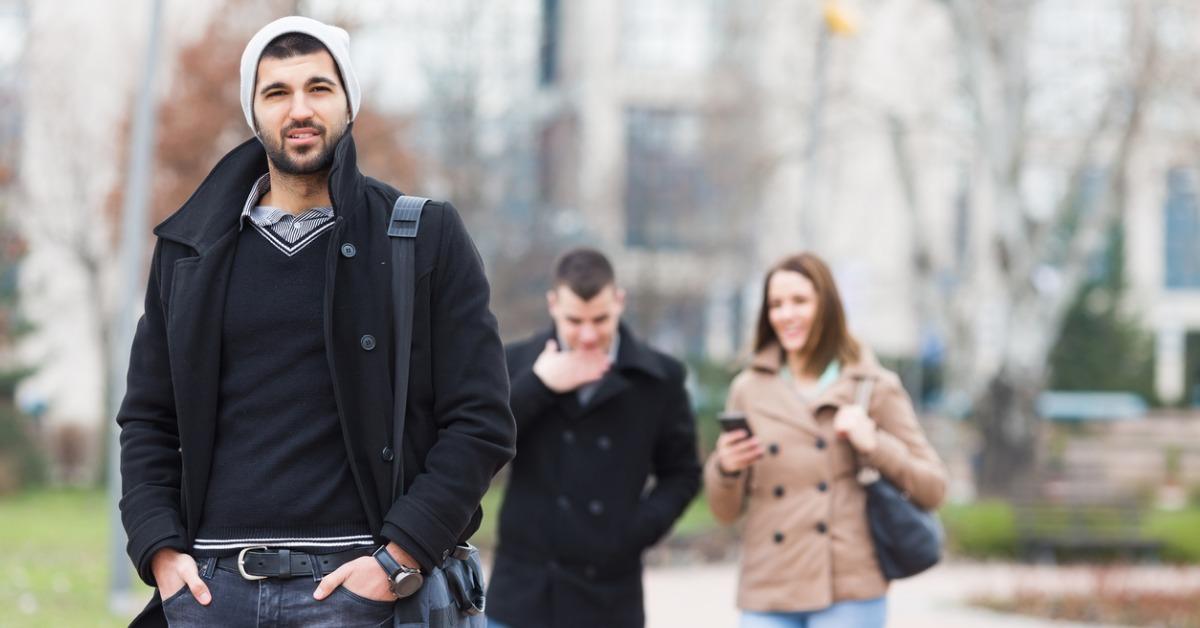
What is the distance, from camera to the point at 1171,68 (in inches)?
947

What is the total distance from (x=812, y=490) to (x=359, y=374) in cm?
282

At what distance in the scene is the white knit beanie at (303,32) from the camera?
354 centimetres

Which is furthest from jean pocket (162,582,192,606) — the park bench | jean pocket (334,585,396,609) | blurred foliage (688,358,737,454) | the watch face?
blurred foliage (688,358,737,454)

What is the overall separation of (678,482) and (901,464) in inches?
30.4

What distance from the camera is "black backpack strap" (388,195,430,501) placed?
3.46 metres

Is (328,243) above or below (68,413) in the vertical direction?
above

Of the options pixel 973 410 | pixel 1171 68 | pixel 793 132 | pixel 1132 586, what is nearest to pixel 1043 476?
pixel 973 410

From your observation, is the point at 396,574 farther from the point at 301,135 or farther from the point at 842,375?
the point at 842,375

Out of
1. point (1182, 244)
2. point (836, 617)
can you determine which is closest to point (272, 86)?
point (836, 617)

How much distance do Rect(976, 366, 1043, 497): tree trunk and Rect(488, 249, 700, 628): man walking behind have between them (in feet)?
64.8

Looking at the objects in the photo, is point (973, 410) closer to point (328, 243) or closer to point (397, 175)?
point (397, 175)

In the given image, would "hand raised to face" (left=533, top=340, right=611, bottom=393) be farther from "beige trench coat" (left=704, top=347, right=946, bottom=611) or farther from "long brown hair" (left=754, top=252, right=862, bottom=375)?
"long brown hair" (left=754, top=252, right=862, bottom=375)

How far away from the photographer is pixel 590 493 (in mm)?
5980

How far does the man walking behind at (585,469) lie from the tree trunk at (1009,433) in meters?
19.7
